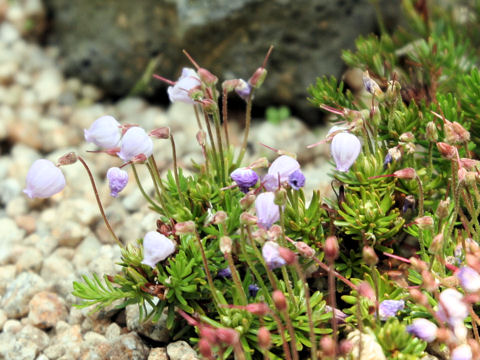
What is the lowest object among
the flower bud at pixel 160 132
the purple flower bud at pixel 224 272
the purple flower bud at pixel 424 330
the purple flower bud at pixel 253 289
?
the purple flower bud at pixel 253 289

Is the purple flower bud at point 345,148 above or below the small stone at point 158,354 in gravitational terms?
above

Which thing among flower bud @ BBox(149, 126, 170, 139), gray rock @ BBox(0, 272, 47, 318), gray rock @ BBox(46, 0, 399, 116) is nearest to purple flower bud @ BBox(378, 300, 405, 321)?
flower bud @ BBox(149, 126, 170, 139)

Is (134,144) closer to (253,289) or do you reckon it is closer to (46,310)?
(253,289)

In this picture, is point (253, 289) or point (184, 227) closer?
point (184, 227)

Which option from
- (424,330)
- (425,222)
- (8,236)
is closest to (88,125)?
(8,236)

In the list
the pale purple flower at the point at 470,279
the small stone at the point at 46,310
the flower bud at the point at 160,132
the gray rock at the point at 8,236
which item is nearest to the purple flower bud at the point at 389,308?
the pale purple flower at the point at 470,279

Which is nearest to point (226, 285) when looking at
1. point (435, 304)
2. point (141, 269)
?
point (141, 269)

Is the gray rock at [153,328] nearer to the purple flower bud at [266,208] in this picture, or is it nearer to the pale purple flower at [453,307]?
the purple flower bud at [266,208]

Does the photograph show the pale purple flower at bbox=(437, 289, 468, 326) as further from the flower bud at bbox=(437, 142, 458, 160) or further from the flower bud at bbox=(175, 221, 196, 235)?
the flower bud at bbox=(175, 221, 196, 235)
